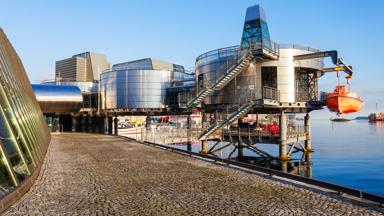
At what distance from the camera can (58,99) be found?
5238cm

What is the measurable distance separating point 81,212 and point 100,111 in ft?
168

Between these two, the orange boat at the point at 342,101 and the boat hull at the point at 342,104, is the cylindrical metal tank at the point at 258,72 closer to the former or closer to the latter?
the orange boat at the point at 342,101

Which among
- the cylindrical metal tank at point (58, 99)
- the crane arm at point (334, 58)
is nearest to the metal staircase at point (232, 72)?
the crane arm at point (334, 58)

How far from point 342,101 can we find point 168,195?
30.0 metres

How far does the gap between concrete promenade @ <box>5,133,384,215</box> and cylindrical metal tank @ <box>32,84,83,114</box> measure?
40964mm

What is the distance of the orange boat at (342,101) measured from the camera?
33.8 m

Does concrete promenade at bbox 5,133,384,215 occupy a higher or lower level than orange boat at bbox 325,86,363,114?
lower

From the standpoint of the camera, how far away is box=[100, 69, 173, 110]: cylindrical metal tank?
5150 cm

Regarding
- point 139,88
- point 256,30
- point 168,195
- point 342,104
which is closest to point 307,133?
point 342,104

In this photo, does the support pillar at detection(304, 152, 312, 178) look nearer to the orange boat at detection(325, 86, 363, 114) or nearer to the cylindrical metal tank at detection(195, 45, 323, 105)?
the orange boat at detection(325, 86, 363, 114)

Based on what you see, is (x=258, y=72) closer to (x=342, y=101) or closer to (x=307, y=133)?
(x=342, y=101)

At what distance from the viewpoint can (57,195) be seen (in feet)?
32.5

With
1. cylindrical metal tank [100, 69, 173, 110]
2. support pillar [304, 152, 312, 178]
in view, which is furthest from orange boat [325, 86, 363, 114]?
cylindrical metal tank [100, 69, 173, 110]

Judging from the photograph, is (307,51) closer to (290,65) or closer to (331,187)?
(290,65)
